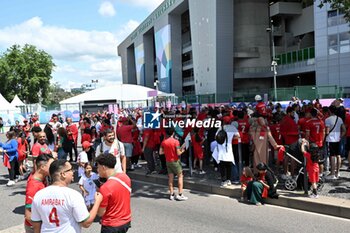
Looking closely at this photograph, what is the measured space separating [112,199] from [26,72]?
66258 millimetres

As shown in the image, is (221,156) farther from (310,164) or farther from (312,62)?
(312,62)

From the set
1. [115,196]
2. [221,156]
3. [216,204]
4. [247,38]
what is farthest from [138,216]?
[247,38]

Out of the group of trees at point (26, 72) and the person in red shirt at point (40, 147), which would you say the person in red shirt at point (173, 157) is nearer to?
the person in red shirt at point (40, 147)

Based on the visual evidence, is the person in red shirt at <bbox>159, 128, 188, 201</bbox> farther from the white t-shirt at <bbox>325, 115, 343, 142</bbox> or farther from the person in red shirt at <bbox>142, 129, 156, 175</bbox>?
the white t-shirt at <bbox>325, 115, 343, 142</bbox>

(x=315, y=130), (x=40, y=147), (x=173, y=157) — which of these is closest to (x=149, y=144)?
(x=173, y=157)

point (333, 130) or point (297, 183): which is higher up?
point (333, 130)

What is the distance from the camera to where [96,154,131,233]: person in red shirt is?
372 cm

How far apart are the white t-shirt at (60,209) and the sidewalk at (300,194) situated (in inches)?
206

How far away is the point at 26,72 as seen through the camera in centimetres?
6400

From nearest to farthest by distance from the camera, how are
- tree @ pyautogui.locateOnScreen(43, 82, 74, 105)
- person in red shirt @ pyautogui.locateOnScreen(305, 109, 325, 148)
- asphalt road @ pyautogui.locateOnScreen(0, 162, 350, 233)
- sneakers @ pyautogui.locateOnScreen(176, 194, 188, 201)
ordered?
asphalt road @ pyautogui.locateOnScreen(0, 162, 350, 233)
sneakers @ pyautogui.locateOnScreen(176, 194, 188, 201)
person in red shirt @ pyautogui.locateOnScreen(305, 109, 325, 148)
tree @ pyautogui.locateOnScreen(43, 82, 74, 105)

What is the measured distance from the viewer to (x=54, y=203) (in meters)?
3.16

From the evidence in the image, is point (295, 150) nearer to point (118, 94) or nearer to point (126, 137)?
point (126, 137)

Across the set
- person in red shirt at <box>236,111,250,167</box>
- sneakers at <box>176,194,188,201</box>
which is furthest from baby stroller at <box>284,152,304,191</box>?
sneakers at <box>176,194,188,201</box>

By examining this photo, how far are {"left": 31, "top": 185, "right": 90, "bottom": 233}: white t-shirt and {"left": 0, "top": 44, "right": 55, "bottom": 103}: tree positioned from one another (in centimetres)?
6533
